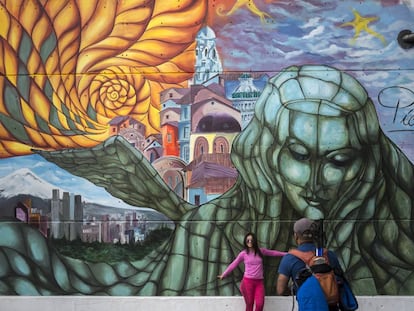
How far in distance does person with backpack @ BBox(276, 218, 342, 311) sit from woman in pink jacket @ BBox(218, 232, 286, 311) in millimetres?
3224

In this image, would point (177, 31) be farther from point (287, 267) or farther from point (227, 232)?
point (287, 267)

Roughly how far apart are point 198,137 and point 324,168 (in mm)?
1833

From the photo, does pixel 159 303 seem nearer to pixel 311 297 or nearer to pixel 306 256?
pixel 306 256

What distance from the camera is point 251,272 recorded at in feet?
29.7

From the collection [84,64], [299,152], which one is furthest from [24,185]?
[299,152]

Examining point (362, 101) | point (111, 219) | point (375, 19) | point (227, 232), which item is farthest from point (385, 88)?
point (111, 219)

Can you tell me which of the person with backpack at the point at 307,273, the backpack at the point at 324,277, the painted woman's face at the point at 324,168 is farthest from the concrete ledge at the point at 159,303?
the backpack at the point at 324,277

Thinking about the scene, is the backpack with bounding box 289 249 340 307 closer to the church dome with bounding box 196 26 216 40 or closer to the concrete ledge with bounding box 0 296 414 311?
the concrete ledge with bounding box 0 296 414 311

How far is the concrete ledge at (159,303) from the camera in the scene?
9.26 metres

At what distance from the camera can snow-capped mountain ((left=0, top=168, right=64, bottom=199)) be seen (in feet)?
31.8

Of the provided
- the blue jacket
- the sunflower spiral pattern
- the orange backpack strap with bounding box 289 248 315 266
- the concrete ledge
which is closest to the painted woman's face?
the concrete ledge

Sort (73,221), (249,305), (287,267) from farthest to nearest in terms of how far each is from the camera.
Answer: (73,221) → (249,305) → (287,267)

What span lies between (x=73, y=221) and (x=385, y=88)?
4.82 meters

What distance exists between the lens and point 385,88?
9.53 metres
